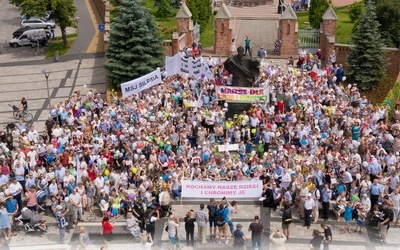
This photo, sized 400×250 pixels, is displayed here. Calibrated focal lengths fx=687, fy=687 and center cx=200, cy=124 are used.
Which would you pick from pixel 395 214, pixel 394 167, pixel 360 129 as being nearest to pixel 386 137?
pixel 360 129

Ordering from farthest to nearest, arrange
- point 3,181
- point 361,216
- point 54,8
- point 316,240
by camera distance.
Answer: point 54,8 → point 3,181 → point 361,216 → point 316,240

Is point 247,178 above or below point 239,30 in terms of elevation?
below

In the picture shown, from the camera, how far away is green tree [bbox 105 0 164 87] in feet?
119

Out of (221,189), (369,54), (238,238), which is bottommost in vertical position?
(238,238)

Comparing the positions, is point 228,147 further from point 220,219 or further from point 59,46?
point 59,46

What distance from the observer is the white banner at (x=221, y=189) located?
2286cm

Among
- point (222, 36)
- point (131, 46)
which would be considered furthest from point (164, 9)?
point (131, 46)

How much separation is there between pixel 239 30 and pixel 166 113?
1878cm

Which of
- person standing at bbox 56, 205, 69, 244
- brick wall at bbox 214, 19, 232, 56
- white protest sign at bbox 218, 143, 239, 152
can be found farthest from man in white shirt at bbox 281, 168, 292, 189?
brick wall at bbox 214, 19, 232, 56

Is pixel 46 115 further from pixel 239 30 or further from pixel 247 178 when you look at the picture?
pixel 239 30

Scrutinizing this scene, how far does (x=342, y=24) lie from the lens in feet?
156

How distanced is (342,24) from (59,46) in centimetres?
1935

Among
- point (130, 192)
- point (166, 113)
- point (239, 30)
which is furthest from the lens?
point (239, 30)

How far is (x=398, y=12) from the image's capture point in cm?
3838
